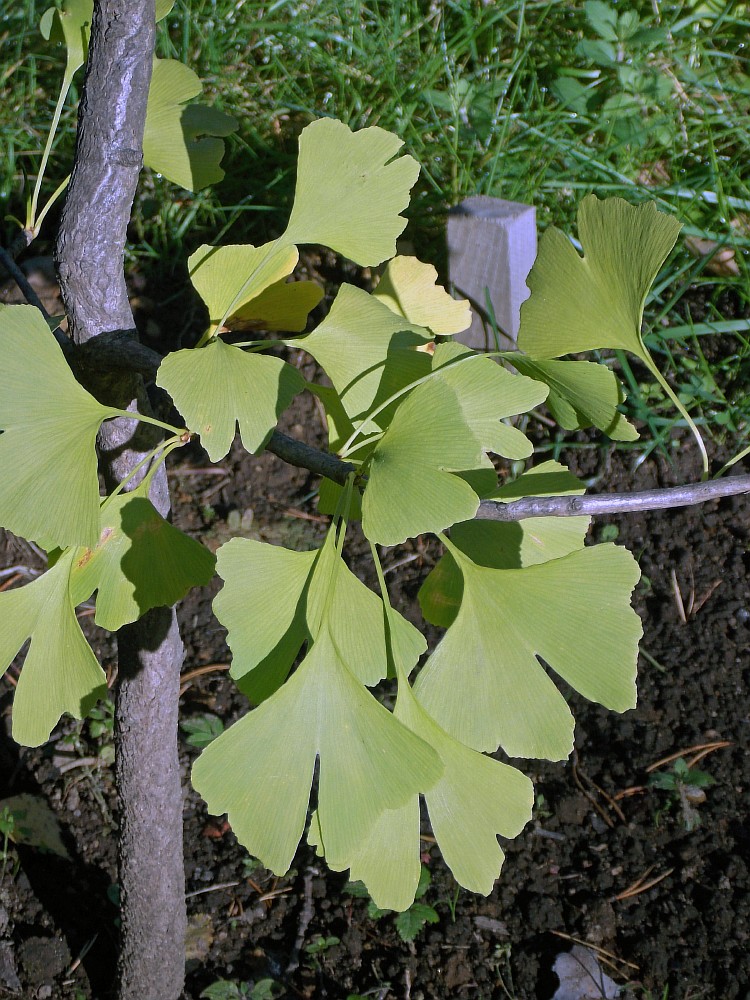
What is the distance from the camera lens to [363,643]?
53 cm

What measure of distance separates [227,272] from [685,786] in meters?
1.09

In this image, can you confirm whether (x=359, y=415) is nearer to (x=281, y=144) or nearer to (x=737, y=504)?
(x=737, y=504)

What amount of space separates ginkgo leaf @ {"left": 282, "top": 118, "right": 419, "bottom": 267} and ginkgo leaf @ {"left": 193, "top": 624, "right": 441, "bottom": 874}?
30 cm

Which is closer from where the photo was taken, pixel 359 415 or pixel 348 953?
pixel 359 415

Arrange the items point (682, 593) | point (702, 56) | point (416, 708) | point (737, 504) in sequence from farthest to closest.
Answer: point (702, 56)
point (737, 504)
point (682, 593)
point (416, 708)

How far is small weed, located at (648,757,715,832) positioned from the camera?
4.07 ft

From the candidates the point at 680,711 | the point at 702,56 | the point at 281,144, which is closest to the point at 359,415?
the point at 680,711

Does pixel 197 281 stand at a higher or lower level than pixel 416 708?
higher

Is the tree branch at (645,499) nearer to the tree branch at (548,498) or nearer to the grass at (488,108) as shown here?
the tree branch at (548,498)

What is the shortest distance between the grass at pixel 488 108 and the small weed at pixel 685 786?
31.1 inches

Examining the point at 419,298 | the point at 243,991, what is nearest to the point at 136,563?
the point at 419,298

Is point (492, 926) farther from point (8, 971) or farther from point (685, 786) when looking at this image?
point (8, 971)

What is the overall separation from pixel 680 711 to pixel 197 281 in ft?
3.73

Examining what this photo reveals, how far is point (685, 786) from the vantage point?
1259 millimetres
